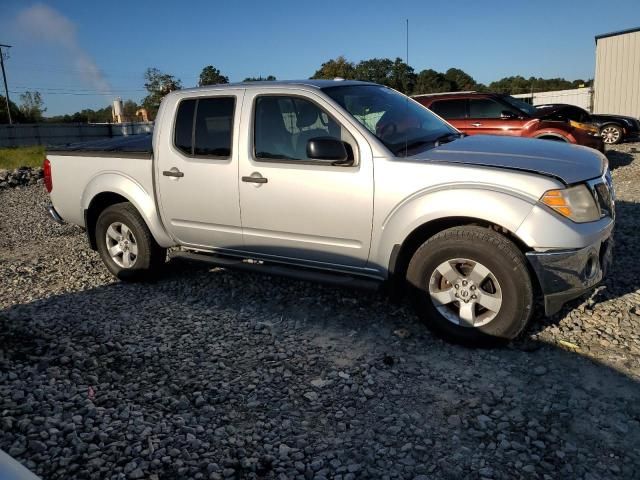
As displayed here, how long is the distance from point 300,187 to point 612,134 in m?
16.1

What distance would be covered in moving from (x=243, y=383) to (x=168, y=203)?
7.21ft

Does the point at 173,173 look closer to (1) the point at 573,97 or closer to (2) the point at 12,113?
(1) the point at 573,97

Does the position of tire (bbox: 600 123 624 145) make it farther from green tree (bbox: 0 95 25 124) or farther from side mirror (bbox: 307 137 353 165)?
green tree (bbox: 0 95 25 124)

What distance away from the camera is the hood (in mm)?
3572

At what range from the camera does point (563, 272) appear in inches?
136

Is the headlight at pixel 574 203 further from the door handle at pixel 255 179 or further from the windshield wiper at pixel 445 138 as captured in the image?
the door handle at pixel 255 179

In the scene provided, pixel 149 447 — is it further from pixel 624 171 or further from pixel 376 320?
pixel 624 171

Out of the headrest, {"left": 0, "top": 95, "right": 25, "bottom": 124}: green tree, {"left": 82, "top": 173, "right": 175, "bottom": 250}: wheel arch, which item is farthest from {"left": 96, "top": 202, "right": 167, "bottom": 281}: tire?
{"left": 0, "top": 95, "right": 25, "bottom": 124}: green tree

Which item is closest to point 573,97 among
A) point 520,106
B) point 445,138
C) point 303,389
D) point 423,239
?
point 520,106

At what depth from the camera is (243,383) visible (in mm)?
3518

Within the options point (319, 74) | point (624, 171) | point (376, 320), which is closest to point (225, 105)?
point (376, 320)

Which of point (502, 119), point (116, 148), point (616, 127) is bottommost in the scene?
point (116, 148)

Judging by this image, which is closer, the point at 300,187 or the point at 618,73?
the point at 300,187

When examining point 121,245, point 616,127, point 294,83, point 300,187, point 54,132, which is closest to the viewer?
point 300,187
